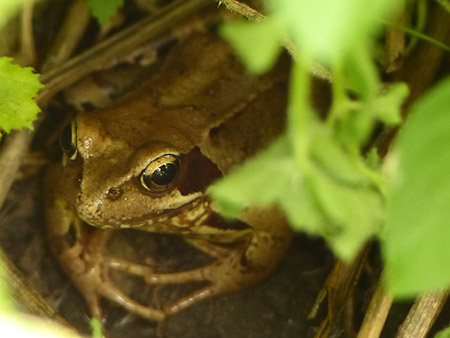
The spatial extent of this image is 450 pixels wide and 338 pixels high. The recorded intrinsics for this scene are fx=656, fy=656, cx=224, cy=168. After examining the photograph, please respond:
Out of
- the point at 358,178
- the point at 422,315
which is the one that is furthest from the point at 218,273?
the point at 358,178

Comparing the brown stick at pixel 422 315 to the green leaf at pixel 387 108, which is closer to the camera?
the green leaf at pixel 387 108

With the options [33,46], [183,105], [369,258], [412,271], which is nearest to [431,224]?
[412,271]

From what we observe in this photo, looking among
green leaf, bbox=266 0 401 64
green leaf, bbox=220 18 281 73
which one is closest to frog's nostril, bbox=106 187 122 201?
green leaf, bbox=220 18 281 73

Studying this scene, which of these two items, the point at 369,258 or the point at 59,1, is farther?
the point at 59,1

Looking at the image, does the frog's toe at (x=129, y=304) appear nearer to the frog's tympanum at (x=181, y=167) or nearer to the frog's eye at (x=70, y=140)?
the frog's tympanum at (x=181, y=167)

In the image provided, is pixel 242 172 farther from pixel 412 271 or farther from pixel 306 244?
pixel 306 244

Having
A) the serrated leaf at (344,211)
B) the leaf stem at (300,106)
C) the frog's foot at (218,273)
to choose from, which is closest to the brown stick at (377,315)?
the frog's foot at (218,273)

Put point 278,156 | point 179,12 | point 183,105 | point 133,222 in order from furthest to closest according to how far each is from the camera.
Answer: point 179,12 < point 183,105 < point 133,222 < point 278,156
